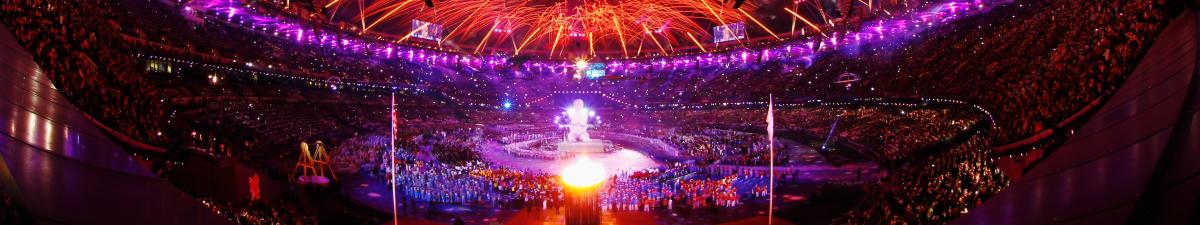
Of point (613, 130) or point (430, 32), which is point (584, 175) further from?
point (430, 32)

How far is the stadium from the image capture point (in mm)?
6336

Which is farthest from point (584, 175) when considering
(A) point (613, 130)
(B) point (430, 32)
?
(B) point (430, 32)

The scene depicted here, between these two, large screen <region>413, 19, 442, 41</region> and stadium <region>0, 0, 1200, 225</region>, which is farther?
large screen <region>413, 19, 442, 41</region>

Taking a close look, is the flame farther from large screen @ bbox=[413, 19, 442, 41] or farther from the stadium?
large screen @ bbox=[413, 19, 442, 41]

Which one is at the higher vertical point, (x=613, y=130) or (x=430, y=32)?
(x=430, y=32)

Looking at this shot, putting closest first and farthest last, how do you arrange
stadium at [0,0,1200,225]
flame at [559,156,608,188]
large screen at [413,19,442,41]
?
stadium at [0,0,1200,225], flame at [559,156,608,188], large screen at [413,19,442,41]

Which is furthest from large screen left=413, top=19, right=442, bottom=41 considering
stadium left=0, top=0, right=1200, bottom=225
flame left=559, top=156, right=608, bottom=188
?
flame left=559, top=156, right=608, bottom=188

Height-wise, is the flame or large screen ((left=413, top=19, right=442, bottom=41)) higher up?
large screen ((left=413, top=19, right=442, bottom=41))

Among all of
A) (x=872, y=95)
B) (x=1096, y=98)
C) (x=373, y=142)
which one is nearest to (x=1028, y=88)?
(x=1096, y=98)

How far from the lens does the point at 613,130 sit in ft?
149

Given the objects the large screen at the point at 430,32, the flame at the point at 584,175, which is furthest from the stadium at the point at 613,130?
the large screen at the point at 430,32

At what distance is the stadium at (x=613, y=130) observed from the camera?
634cm

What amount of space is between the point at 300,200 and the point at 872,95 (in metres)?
33.8

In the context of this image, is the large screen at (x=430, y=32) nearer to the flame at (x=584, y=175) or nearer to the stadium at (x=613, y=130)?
the stadium at (x=613, y=130)
